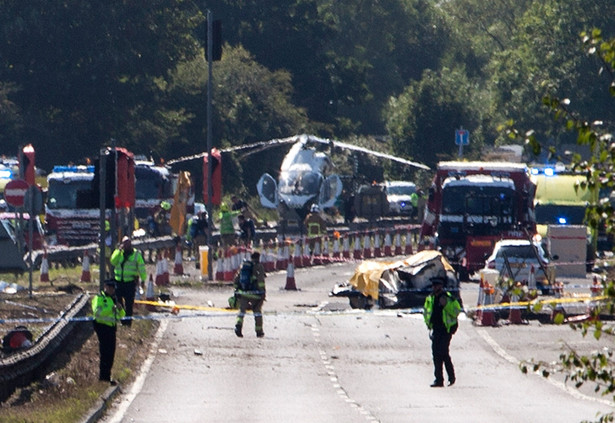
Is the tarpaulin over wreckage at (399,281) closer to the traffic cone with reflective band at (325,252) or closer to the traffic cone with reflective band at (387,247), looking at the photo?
the traffic cone with reflective band at (325,252)

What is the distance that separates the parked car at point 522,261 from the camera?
101 feet

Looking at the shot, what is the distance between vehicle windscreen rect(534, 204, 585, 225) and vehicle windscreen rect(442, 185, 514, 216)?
6.98 m

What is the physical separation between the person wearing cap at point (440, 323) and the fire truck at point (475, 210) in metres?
17.6

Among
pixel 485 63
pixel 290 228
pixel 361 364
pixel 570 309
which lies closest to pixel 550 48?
pixel 290 228

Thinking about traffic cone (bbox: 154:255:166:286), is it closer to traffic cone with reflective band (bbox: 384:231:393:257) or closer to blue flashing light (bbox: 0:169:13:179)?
blue flashing light (bbox: 0:169:13:179)

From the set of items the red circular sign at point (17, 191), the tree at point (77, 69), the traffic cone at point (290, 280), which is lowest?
the traffic cone at point (290, 280)

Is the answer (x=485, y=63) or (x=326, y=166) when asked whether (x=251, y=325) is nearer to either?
(x=326, y=166)

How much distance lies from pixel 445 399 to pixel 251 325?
9.28m

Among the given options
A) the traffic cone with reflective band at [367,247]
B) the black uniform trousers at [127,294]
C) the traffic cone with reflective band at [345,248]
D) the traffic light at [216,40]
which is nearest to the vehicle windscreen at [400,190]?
the traffic cone with reflective band at [367,247]

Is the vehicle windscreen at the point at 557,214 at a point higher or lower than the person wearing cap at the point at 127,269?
higher

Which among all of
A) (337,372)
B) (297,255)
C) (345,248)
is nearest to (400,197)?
(345,248)

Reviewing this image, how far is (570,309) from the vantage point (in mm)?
27828

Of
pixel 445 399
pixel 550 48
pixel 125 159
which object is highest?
pixel 550 48

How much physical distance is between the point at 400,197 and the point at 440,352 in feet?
152
